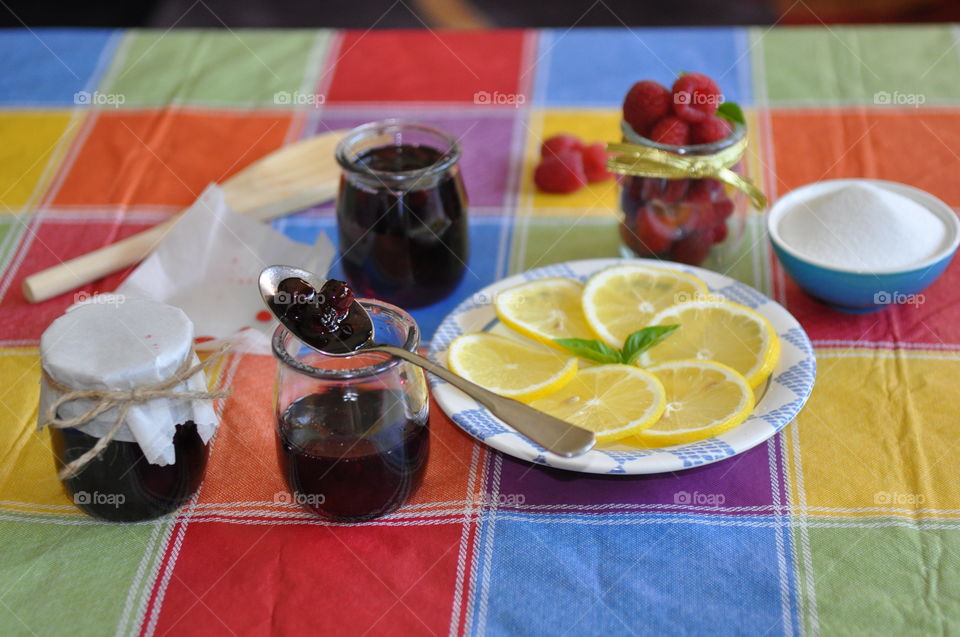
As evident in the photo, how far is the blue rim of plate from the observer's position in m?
0.85

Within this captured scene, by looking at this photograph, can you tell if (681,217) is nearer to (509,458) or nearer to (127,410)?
(509,458)

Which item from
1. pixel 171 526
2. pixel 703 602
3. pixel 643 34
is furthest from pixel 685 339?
pixel 643 34

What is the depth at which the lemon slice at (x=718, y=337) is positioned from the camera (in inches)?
38.7

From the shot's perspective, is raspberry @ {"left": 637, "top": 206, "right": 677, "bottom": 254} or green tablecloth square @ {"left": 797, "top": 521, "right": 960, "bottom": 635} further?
raspberry @ {"left": 637, "top": 206, "right": 677, "bottom": 254}

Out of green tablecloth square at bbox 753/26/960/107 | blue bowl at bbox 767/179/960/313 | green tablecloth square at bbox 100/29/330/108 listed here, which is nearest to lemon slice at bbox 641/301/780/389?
blue bowl at bbox 767/179/960/313

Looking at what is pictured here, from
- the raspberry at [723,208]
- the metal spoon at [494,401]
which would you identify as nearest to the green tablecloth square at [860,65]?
the raspberry at [723,208]

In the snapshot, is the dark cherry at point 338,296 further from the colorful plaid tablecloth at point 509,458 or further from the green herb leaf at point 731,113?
the green herb leaf at point 731,113

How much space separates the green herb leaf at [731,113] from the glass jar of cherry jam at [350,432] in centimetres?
51

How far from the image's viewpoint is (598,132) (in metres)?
1.50

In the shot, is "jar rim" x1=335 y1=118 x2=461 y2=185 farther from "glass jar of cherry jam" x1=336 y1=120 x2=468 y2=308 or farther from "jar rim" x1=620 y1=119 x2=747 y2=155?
"jar rim" x1=620 y1=119 x2=747 y2=155

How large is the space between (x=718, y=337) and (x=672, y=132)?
25cm

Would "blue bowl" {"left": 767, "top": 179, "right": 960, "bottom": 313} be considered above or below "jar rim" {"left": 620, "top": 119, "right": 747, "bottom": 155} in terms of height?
below

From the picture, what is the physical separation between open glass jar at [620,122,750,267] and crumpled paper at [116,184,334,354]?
0.37 m

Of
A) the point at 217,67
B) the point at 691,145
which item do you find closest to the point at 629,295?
the point at 691,145
